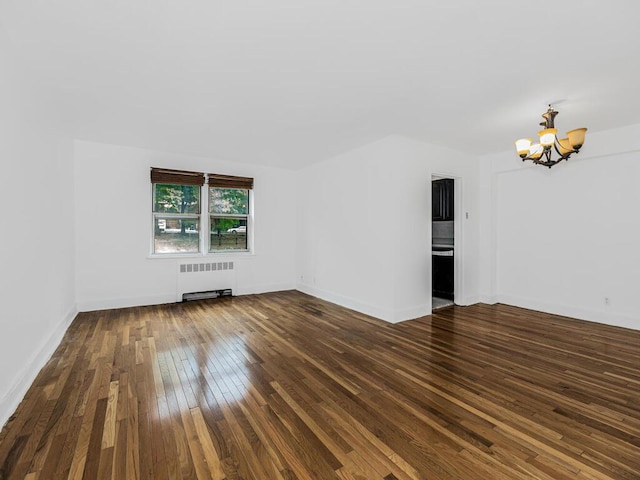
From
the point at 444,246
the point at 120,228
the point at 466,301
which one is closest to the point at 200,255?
the point at 120,228

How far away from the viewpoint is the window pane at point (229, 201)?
19.0 feet

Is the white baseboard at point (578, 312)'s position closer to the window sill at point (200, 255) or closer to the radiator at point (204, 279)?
the window sill at point (200, 255)

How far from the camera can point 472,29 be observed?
1995 mm

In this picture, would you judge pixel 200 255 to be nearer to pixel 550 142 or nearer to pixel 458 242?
pixel 458 242

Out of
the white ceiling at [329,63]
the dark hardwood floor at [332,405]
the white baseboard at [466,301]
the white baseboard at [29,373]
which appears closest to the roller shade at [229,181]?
the white ceiling at [329,63]

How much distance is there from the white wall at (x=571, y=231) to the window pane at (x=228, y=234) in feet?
15.3

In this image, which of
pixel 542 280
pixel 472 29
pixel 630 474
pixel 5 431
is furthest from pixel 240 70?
pixel 542 280

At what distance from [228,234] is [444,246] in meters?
4.28

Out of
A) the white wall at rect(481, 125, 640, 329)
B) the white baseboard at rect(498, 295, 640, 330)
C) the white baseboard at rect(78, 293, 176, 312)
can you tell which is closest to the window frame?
the white baseboard at rect(78, 293, 176, 312)

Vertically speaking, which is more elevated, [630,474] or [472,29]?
[472,29]

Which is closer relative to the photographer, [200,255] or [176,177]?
[176,177]

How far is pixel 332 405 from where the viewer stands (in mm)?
2199

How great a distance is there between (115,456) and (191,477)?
512 millimetres

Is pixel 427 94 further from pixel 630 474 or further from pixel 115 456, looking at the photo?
pixel 115 456
